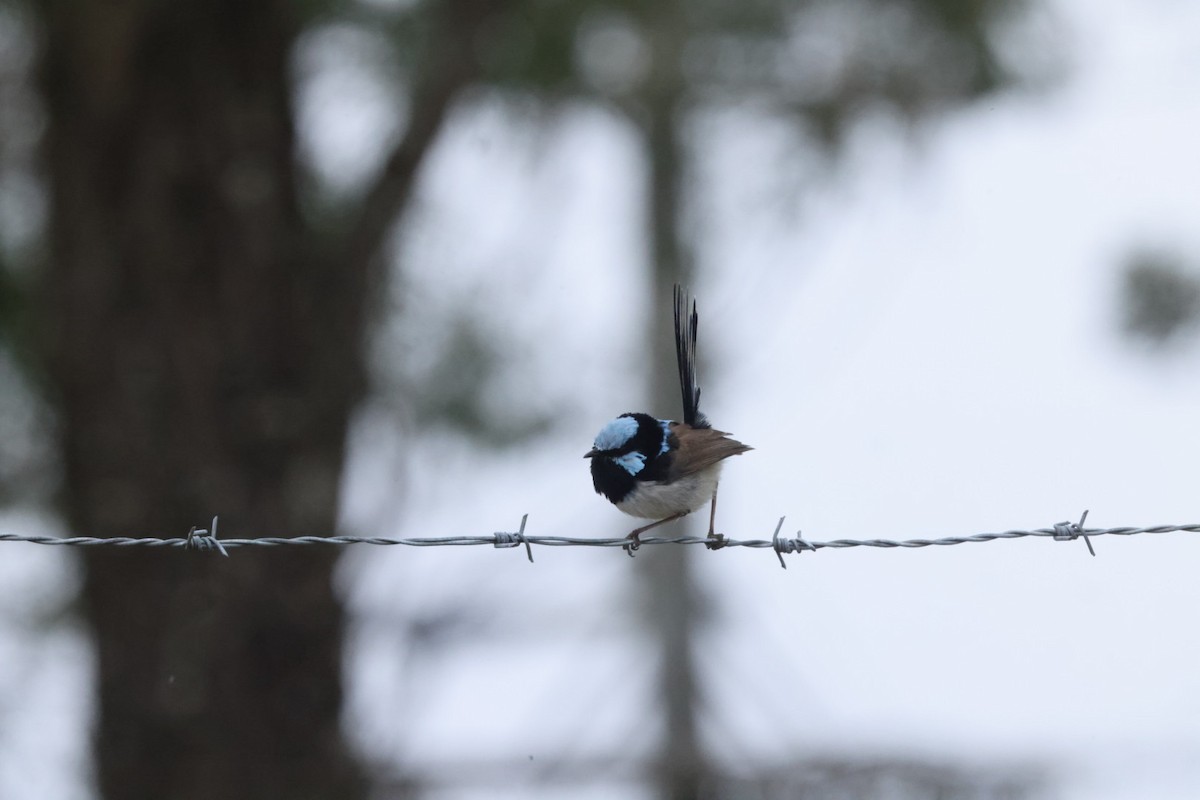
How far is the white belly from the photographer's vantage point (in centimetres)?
390

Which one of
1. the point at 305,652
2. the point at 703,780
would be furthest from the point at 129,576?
the point at 703,780

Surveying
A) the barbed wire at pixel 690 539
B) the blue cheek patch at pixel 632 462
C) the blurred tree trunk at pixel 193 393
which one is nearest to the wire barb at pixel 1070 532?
the barbed wire at pixel 690 539

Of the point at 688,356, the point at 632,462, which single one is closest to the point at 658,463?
the point at 632,462

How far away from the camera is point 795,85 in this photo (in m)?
9.60

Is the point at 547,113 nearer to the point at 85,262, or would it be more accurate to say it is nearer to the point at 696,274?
the point at 696,274

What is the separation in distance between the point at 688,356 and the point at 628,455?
0.39 m

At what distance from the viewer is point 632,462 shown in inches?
155

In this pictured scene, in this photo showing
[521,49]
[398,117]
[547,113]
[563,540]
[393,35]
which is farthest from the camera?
[547,113]

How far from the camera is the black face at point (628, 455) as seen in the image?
391 cm

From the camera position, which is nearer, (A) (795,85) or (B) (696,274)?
(A) (795,85)

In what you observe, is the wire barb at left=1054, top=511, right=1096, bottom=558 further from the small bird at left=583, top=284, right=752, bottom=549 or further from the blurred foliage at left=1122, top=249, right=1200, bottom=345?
the blurred foliage at left=1122, top=249, right=1200, bottom=345

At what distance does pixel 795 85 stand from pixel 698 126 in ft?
4.42

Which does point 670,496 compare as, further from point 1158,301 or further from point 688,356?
point 1158,301

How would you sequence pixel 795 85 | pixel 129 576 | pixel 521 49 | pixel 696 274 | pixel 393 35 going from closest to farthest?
pixel 129 576 → pixel 393 35 → pixel 521 49 → pixel 795 85 → pixel 696 274
